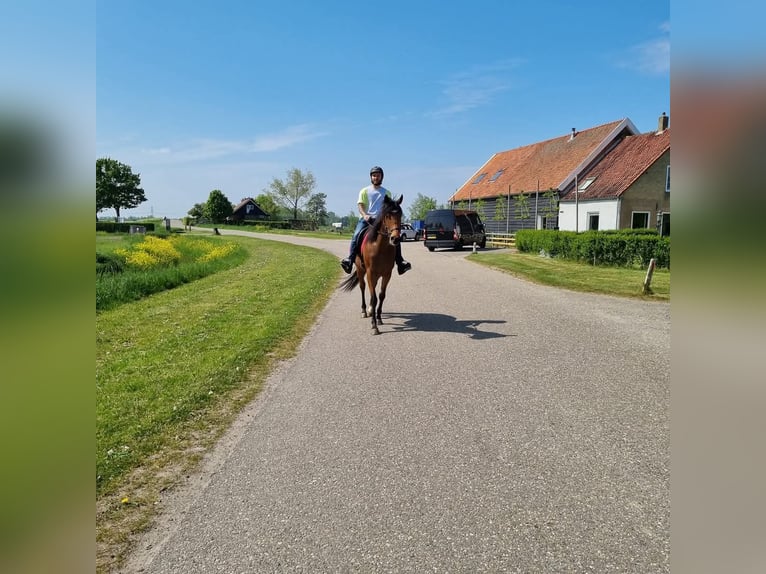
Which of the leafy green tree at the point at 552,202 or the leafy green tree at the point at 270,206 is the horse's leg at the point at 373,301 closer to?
the leafy green tree at the point at 552,202

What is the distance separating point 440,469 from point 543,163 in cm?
3813

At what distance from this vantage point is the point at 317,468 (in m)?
3.65

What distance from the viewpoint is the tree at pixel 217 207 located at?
85000 millimetres

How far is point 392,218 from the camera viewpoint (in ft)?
26.1

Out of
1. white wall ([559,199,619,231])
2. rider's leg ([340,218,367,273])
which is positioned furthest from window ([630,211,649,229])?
rider's leg ([340,218,367,273])

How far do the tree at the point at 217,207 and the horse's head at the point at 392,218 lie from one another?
276 feet

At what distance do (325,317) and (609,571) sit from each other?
7.53 metres

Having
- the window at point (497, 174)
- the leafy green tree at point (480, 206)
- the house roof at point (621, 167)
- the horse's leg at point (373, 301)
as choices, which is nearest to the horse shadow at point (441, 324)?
the horse's leg at point (373, 301)

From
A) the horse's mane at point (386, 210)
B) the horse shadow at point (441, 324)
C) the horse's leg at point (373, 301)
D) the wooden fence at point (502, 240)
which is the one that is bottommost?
the horse shadow at point (441, 324)

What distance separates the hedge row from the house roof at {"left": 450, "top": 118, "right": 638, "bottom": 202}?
1265cm

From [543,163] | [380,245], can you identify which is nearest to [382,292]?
[380,245]
